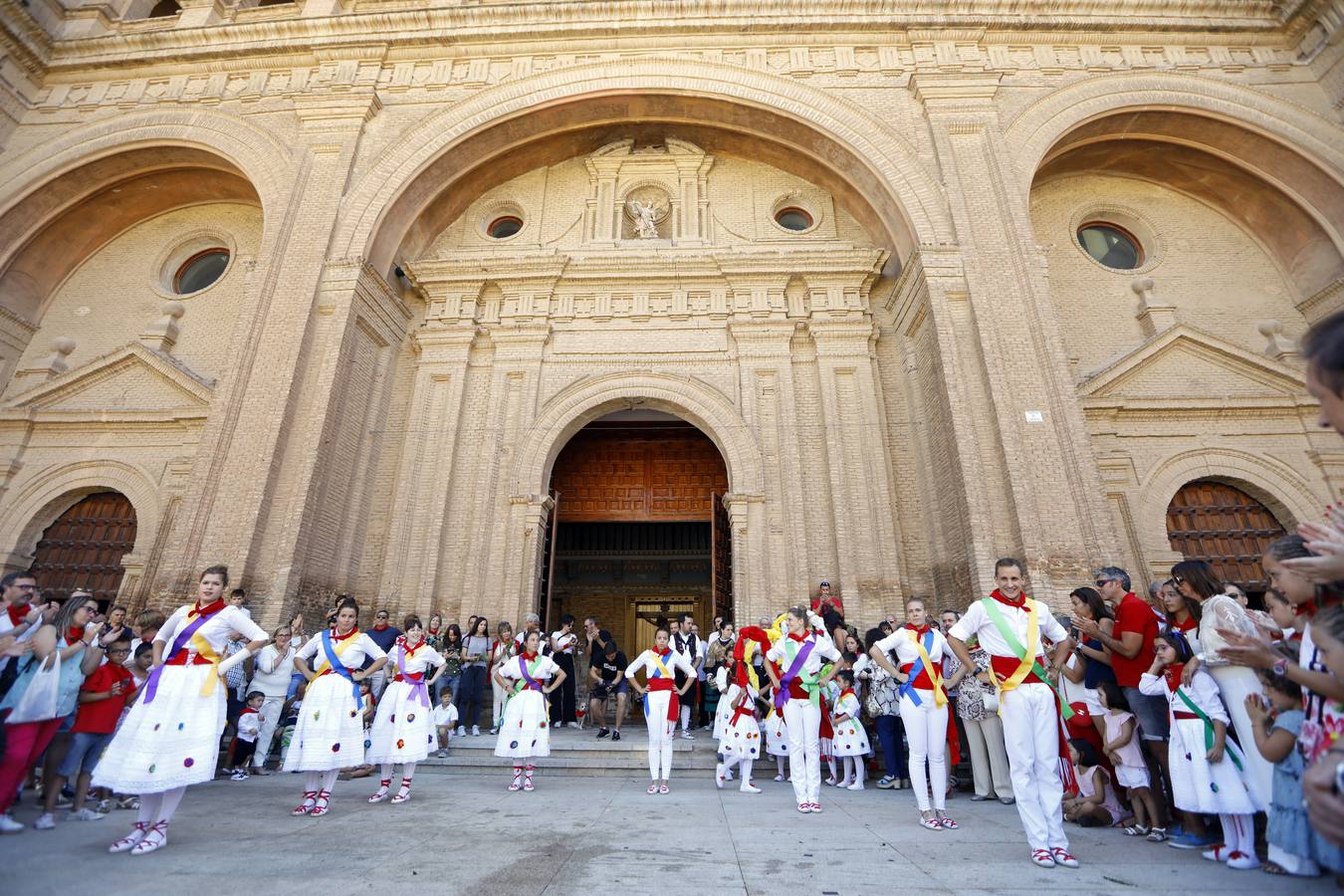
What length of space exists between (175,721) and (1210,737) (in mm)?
6178

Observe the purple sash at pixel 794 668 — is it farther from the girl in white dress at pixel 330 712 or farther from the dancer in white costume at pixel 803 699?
the girl in white dress at pixel 330 712

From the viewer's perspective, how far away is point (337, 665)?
17.1 ft

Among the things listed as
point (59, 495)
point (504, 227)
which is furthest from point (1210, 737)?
point (59, 495)

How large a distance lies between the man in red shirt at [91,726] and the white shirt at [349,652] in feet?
4.39

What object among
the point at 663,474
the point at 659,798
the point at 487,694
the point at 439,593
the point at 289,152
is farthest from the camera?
the point at 663,474

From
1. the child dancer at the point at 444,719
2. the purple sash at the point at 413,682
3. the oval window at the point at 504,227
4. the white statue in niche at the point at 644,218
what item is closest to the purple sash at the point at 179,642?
the purple sash at the point at 413,682

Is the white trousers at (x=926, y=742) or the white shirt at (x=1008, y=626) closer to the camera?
the white shirt at (x=1008, y=626)

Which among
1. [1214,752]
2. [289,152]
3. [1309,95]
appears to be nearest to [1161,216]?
[1309,95]

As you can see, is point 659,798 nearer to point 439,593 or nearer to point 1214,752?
point 1214,752

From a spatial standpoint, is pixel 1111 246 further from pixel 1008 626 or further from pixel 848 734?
pixel 1008 626

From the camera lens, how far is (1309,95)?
12.2 m

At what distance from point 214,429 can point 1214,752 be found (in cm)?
1251

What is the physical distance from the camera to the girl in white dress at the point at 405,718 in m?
5.43

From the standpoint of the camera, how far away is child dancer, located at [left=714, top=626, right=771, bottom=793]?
6.16 metres
